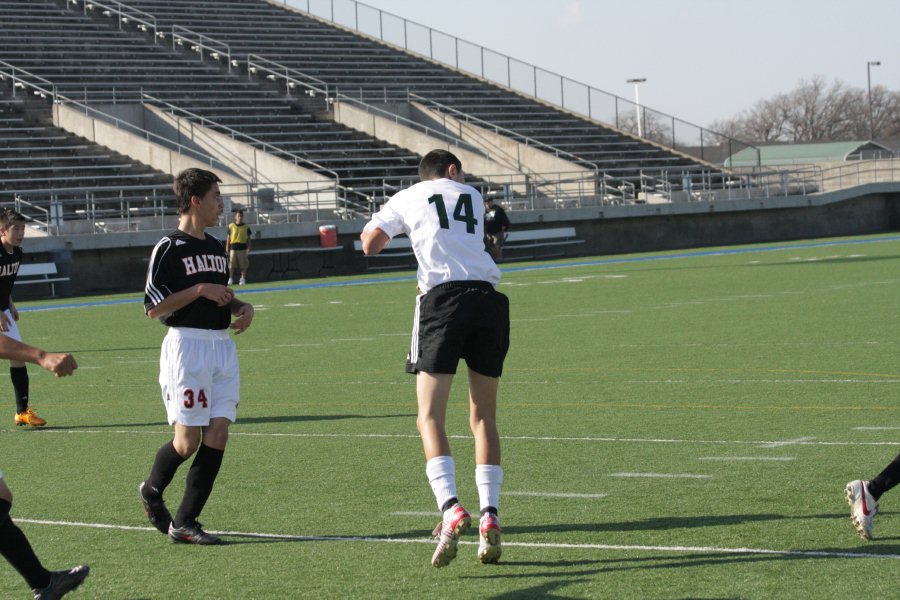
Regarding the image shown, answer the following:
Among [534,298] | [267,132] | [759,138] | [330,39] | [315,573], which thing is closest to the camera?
[315,573]

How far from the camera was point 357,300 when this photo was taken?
25.4m

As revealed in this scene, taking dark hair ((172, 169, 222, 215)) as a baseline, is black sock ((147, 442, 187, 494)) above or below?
below

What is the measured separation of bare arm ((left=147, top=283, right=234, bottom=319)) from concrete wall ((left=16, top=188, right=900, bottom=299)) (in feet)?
81.5

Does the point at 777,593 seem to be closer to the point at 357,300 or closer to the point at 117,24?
the point at 357,300

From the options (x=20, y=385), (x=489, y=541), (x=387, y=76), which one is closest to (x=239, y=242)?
(x=20, y=385)

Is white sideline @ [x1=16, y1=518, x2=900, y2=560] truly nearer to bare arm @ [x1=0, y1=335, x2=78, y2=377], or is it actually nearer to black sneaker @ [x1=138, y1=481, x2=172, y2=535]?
black sneaker @ [x1=138, y1=481, x2=172, y2=535]

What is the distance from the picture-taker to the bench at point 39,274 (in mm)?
29812

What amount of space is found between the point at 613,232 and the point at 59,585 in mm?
36941

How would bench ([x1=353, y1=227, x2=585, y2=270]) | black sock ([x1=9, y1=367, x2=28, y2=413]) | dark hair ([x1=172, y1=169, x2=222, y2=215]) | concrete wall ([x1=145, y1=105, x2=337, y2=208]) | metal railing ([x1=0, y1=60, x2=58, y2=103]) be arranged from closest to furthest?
dark hair ([x1=172, y1=169, x2=222, y2=215]) < black sock ([x1=9, y1=367, x2=28, y2=413]) < bench ([x1=353, y1=227, x2=585, y2=270]) < concrete wall ([x1=145, y1=105, x2=337, y2=208]) < metal railing ([x1=0, y1=60, x2=58, y2=103])

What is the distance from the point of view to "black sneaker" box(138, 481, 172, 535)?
6.77 metres

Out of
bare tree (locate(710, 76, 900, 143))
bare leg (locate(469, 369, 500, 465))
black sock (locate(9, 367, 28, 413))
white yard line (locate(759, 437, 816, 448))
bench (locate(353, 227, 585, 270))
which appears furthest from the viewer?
bare tree (locate(710, 76, 900, 143))

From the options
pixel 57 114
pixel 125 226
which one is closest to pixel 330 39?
pixel 57 114

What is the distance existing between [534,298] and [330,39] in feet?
112

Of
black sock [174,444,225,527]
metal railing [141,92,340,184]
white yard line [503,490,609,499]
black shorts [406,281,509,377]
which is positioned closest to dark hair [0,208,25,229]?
black sock [174,444,225,527]
